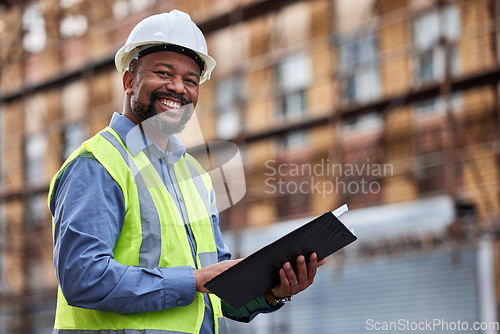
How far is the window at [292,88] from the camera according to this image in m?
13.3

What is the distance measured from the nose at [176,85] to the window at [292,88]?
10.8 m

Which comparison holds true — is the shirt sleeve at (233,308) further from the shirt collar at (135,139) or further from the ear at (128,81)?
the ear at (128,81)

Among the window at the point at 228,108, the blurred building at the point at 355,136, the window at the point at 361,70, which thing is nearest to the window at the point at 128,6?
the blurred building at the point at 355,136

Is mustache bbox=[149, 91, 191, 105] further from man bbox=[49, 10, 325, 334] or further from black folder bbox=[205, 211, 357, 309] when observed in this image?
black folder bbox=[205, 211, 357, 309]

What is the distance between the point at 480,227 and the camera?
31.1 ft

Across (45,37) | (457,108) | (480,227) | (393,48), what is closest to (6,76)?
(45,37)

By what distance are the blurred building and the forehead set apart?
19.4ft

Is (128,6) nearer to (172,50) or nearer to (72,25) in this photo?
(72,25)

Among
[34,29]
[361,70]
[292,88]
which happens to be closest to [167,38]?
[361,70]

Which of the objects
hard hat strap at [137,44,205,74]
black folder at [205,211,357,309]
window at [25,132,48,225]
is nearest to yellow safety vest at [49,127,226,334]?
black folder at [205,211,357,309]

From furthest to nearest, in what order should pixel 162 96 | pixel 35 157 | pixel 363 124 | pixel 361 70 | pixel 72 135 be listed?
pixel 35 157
pixel 72 135
pixel 361 70
pixel 363 124
pixel 162 96

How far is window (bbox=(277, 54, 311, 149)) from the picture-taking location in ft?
43.6

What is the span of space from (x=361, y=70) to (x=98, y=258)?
10592 millimetres

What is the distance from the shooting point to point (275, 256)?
6.74 feet
